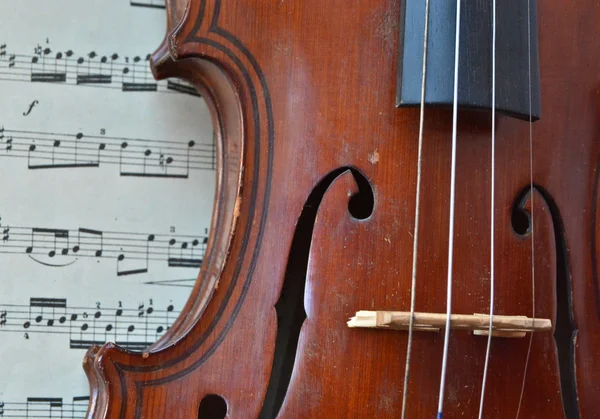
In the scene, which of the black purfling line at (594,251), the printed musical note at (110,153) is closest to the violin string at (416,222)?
the black purfling line at (594,251)

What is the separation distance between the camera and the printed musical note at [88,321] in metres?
1.33

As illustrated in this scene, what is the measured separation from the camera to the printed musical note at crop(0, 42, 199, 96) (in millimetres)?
1360

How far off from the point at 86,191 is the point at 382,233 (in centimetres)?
64

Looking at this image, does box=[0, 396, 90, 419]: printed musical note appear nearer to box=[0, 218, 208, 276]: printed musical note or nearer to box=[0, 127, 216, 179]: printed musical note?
box=[0, 218, 208, 276]: printed musical note

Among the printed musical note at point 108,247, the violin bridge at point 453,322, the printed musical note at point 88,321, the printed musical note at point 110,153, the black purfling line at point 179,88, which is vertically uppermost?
the black purfling line at point 179,88

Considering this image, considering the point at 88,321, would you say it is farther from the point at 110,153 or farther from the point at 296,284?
the point at 296,284

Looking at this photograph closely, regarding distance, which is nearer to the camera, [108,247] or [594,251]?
[594,251]

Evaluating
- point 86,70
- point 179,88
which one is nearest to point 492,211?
point 179,88

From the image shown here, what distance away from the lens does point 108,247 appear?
4.49ft

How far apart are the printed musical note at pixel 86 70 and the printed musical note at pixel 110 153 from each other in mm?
103

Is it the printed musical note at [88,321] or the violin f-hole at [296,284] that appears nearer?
the violin f-hole at [296,284]

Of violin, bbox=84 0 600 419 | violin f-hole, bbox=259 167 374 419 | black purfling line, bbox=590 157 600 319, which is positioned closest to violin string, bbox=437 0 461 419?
violin, bbox=84 0 600 419

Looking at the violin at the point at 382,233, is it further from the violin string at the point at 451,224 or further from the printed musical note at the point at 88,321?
the printed musical note at the point at 88,321

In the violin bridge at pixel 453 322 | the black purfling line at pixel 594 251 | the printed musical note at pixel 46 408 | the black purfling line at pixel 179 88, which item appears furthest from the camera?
the black purfling line at pixel 179 88
